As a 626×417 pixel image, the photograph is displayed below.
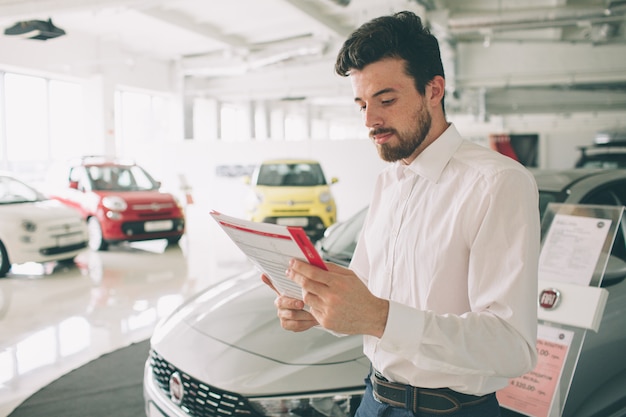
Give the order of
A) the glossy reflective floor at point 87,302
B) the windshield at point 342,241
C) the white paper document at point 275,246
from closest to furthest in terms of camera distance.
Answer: the white paper document at point 275,246, the windshield at point 342,241, the glossy reflective floor at point 87,302

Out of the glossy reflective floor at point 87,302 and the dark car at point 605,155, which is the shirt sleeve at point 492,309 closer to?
the glossy reflective floor at point 87,302

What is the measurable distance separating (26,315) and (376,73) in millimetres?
4490

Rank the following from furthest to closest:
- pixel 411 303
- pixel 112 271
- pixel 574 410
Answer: pixel 112 271
pixel 574 410
pixel 411 303

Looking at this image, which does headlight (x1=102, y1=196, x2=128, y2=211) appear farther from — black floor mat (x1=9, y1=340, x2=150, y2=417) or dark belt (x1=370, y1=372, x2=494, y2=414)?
dark belt (x1=370, y1=372, x2=494, y2=414)

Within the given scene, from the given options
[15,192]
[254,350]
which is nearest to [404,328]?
[254,350]

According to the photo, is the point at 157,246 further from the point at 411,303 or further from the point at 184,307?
the point at 411,303

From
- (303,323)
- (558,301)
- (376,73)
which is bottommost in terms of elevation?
(558,301)

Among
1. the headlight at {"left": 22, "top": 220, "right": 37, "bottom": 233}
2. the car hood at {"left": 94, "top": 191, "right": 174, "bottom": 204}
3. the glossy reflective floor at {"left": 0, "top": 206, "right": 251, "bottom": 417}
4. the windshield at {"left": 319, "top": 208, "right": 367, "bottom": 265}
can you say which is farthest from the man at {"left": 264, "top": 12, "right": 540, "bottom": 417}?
the car hood at {"left": 94, "top": 191, "right": 174, "bottom": 204}

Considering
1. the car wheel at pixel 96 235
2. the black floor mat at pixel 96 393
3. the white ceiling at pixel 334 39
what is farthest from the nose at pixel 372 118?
the car wheel at pixel 96 235

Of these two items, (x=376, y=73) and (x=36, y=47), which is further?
(x=36, y=47)

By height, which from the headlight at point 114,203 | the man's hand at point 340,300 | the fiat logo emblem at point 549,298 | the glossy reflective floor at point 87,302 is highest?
the man's hand at point 340,300

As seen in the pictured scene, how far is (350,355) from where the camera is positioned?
1650mm

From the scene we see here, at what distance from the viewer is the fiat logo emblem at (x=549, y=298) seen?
1697 mm

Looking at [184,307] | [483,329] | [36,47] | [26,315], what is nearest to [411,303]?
[483,329]
